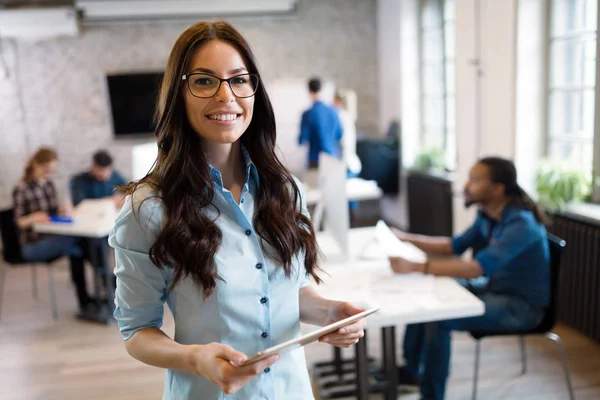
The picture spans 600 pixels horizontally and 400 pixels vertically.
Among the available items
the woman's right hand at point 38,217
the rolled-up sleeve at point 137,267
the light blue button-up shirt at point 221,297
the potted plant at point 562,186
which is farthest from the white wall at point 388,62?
the rolled-up sleeve at point 137,267

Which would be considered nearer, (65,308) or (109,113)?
(65,308)

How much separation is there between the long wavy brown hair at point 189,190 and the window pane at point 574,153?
126 inches

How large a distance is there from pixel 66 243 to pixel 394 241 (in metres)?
2.66

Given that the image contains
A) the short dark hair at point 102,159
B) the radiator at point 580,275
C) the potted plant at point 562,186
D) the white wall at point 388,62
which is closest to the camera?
the radiator at point 580,275

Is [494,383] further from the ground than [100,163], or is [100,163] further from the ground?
[100,163]

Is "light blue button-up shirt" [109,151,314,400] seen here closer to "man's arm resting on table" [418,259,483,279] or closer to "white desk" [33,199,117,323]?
"man's arm resting on table" [418,259,483,279]

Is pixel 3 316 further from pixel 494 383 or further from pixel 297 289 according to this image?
pixel 297 289

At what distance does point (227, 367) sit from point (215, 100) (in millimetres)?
477

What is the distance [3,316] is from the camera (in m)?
4.71

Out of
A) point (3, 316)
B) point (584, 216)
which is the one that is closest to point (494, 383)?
point (584, 216)

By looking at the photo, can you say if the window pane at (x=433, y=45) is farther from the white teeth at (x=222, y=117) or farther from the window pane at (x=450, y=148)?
the white teeth at (x=222, y=117)

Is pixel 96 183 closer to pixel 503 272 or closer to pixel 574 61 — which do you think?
pixel 503 272

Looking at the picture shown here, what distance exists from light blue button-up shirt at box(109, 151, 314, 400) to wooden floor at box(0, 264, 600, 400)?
2.01 metres

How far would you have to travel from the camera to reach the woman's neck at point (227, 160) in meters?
1.23
